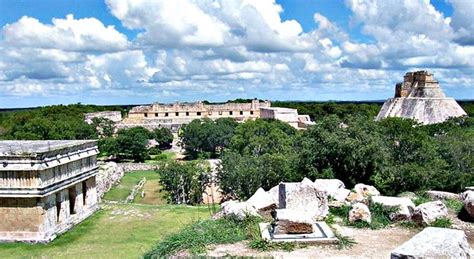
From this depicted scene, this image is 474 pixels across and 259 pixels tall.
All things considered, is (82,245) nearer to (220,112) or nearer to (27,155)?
(27,155)

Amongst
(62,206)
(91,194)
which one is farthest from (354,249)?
(91,194)

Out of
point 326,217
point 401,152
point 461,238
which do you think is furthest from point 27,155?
point 401,152

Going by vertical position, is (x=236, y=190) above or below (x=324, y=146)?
below

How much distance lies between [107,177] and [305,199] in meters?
21.2

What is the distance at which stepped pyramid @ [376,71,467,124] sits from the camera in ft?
143

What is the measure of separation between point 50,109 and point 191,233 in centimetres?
6918

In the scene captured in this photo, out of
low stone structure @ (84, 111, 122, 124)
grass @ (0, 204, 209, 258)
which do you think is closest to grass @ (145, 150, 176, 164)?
low stone structure @ (84, 111, 122, 124)

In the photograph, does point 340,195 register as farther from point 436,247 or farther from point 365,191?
point 436,247

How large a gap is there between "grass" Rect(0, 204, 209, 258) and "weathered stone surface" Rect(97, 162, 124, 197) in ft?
27.0

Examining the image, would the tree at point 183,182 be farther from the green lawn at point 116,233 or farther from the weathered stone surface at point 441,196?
the weathered stone surface at point 441,196

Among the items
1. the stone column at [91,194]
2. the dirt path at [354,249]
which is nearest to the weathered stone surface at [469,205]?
the dirt path at [354,249]

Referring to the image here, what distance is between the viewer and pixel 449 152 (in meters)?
23.9

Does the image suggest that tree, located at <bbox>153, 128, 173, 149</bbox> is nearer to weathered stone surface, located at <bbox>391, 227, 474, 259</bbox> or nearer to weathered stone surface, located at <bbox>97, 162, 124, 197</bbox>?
weathered stone surface, located at <bbox>97, 162, 124, 197</bbox>

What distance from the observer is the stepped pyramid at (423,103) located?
43.7 m
